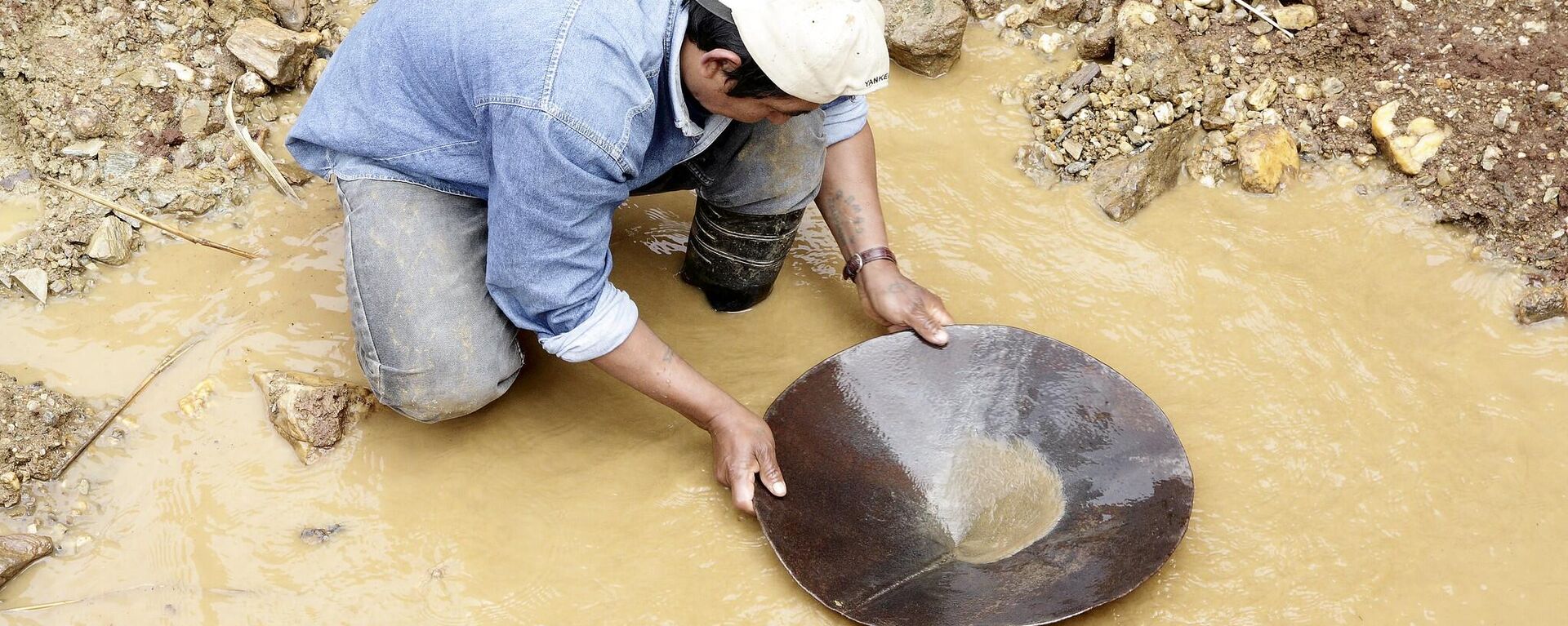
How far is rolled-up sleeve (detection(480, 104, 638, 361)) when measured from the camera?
5.07ft

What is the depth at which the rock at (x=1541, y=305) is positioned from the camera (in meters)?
2.28

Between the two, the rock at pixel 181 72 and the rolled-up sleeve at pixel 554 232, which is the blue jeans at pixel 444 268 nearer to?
the rolled-up sleeve at pixel 554 232

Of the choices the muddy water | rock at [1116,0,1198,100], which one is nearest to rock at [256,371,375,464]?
the muddy water

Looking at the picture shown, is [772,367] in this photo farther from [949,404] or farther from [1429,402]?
[1429,402]

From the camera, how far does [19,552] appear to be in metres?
1.90

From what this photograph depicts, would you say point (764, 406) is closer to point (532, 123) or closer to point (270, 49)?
point (532, 123)

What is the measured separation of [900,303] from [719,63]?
0.82 m

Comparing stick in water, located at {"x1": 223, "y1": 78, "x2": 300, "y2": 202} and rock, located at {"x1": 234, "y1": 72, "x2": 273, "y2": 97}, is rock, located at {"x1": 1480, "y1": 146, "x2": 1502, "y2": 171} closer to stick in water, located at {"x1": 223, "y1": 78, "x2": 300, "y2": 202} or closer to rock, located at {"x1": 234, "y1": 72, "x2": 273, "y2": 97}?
stick in water, located at {"x1": 223, "y1": 78, "x2": 300, "y2": 202}

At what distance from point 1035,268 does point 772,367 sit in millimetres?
702

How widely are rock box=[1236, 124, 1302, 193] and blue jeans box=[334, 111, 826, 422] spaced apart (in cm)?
116

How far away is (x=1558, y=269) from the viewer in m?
2.34

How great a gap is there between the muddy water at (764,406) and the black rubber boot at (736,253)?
2.5 inches

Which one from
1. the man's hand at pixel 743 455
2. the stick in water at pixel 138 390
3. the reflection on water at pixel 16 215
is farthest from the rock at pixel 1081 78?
the reflection on water at pixel 16 215

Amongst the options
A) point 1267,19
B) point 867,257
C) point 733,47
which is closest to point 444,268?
point 733,47
